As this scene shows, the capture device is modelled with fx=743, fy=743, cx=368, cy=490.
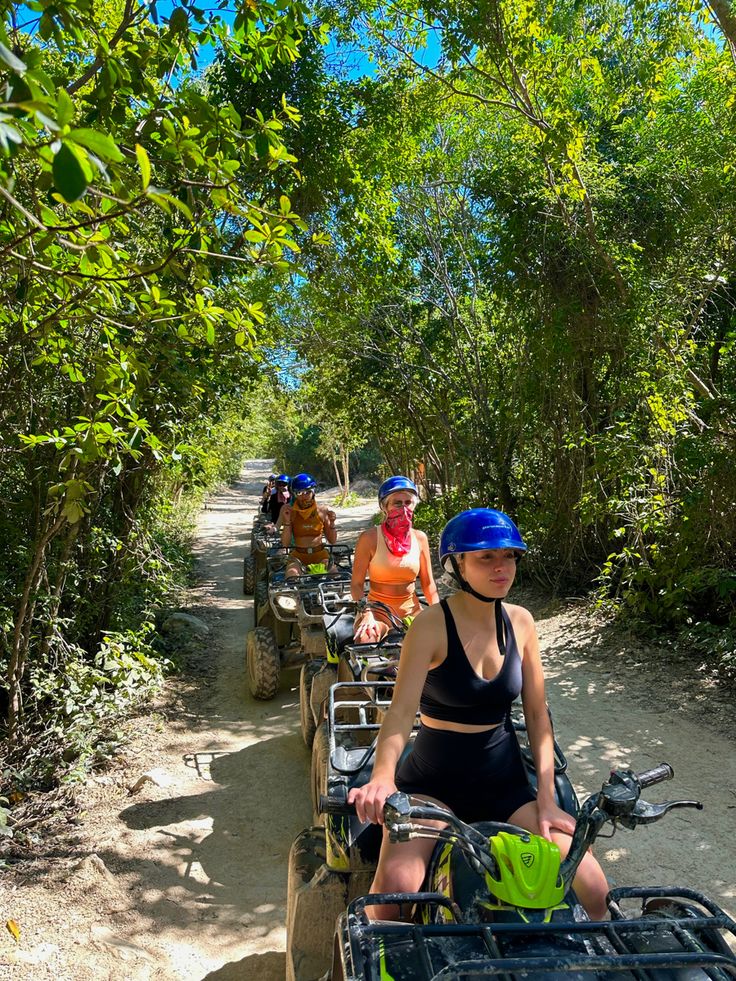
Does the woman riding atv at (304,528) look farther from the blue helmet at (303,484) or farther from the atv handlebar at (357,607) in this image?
Result: the atv handlebar at (357,607)

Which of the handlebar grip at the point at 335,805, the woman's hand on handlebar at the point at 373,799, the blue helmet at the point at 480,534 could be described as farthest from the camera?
the handlebar grip at the point at 335,805

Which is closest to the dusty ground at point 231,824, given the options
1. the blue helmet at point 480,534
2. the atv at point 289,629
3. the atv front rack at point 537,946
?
the atv at point 289,629

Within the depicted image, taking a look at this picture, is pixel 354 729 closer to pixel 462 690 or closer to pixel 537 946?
pixel 462 690

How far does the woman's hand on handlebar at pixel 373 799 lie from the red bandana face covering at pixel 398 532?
2737 millimetres

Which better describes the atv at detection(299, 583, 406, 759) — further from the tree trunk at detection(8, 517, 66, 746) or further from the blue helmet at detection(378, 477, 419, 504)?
the tree trunk at detection(8, 517, 66, 746)

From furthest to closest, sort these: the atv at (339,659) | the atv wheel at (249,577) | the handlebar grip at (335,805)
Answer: the atv wheel at (249,577)
the atv at (339,659)
the handlebar grip at (335,805)

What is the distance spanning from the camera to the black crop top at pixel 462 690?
7.82 feet

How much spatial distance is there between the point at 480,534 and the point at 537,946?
1145 mm

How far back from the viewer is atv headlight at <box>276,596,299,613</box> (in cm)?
628

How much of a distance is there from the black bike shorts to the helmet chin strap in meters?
0.27

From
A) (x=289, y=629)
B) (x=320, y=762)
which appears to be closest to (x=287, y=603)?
(x=289, y=629)

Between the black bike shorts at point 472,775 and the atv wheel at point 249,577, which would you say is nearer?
the black bike shorts at point 472,775

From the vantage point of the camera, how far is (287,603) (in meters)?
6.31

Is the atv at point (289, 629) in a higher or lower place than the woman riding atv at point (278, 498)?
lower
